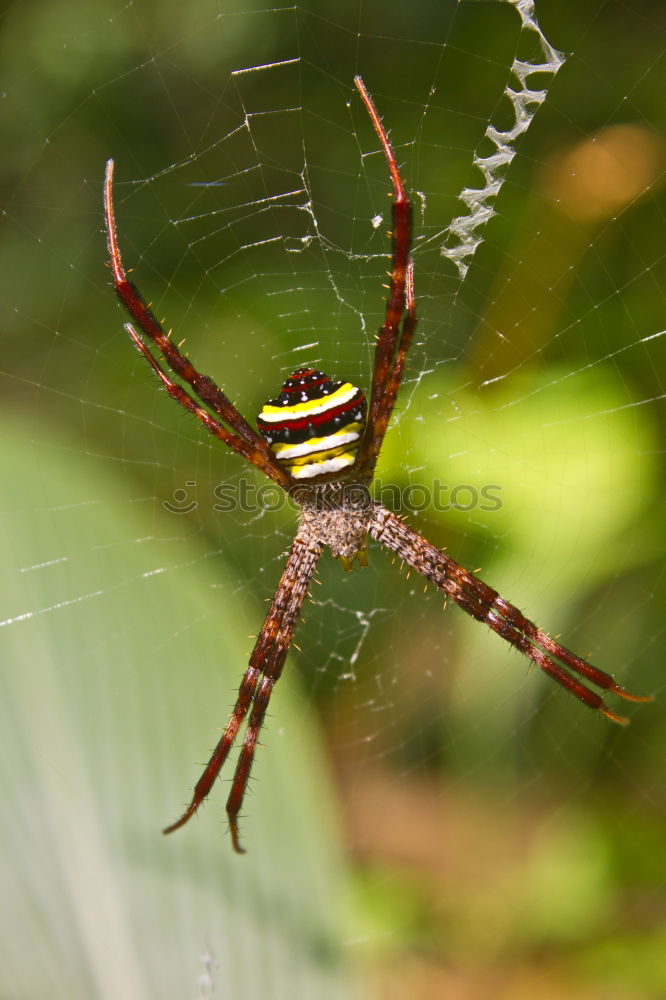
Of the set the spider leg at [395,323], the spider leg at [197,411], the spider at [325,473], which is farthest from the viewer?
the spider leg at [197,411]

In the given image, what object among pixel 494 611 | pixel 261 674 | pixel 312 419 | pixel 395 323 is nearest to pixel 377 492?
pixel 494 611

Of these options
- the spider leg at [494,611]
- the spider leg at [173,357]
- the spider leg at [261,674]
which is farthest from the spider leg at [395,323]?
the spider leg at [261,674]

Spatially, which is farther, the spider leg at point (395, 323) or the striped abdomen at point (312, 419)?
the striped abdomen at point (312, 419)

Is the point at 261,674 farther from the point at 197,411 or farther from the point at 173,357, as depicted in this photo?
the point at 173,357

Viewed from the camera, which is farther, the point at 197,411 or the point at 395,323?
the point at 197,411

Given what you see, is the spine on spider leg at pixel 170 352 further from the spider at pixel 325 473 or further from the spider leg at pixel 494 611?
the spider leg at pixel 494 611

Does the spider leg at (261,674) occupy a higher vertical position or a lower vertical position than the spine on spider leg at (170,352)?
lower

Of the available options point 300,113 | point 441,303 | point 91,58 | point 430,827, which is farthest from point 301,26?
point 430,827
